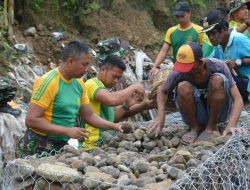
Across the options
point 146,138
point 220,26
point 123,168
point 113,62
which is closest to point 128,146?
point 146,138

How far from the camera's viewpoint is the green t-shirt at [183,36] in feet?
23.6

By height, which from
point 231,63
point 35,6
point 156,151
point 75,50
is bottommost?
point 156,151

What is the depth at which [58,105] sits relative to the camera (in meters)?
4.36

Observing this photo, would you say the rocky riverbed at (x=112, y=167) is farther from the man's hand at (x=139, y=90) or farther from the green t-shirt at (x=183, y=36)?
the green t-shirt at (x=183, y=36)

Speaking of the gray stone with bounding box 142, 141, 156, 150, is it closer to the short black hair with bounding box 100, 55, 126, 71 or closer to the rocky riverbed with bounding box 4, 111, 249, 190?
the rocky riverbed with bounding box 4, 111, 249, 190

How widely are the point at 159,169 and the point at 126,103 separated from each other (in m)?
1.85

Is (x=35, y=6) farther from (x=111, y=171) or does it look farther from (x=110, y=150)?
(x=111, y=171)

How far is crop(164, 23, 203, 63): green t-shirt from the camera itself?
23.6 feet

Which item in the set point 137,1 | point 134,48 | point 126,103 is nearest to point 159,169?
point 126,103

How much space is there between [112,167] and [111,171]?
7 centimetres

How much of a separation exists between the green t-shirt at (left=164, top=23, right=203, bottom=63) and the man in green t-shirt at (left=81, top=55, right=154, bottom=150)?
2018 mm

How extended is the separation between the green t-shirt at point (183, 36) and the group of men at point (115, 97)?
5.78ft

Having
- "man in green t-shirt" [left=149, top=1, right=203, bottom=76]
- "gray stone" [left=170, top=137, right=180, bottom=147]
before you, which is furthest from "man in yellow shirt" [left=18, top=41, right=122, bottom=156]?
"man in green t-shirt" [left=149, top=1, right=203, bottom=76]

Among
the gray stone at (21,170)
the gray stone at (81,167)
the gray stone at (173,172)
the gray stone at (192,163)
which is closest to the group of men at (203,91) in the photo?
the gray stone at (192,163)
